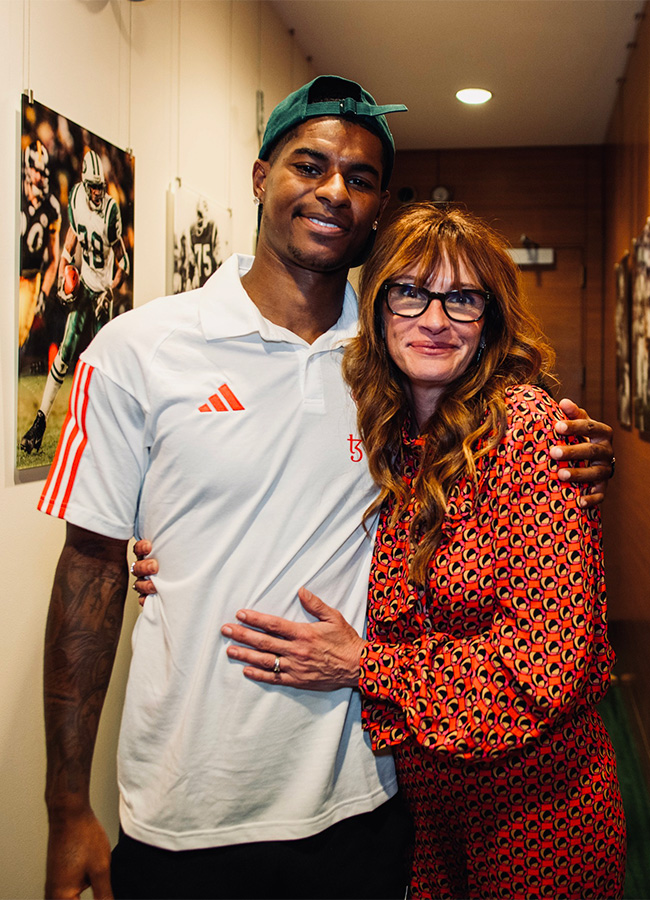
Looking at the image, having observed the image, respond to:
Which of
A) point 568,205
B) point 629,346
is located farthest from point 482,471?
point 568,205

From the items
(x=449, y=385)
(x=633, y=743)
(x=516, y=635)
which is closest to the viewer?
(x=516, y=635)

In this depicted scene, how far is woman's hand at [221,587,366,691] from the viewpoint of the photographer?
3.90 ft

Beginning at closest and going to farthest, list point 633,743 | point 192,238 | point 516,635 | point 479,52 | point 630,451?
point 516,635, point 192,238, point 633,743, point 479,52, point 630,451

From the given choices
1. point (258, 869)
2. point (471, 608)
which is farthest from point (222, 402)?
point (258, 869)

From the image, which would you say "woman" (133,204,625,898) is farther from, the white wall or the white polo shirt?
the white wall

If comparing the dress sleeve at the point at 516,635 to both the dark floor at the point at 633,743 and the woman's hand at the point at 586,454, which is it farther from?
the dark floor at the point at 633,743

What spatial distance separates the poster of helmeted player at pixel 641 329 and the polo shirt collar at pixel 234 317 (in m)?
2.30

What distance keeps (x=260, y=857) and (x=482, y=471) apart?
0.68 meters

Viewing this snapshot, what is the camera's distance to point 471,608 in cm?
121

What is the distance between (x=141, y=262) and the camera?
2291 millimetres

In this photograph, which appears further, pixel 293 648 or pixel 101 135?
pixel 101 135

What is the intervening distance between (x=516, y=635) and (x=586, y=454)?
296 millimetres

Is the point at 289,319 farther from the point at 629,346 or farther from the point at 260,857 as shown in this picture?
the point at 629,346

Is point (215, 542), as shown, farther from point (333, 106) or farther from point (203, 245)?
point (203, 245)
